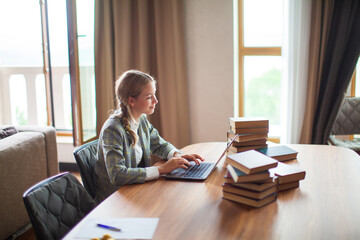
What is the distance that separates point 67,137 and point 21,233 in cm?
197

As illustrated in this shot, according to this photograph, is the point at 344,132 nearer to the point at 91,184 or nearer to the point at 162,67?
the point at 162,67

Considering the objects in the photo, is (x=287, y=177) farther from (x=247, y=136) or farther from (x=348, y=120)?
(x=348, y=120)

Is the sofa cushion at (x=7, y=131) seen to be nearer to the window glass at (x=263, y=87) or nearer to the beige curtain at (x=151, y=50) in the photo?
the beige curtain at (x=151, y=50)

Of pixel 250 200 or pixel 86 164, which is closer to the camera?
pixel 250 200

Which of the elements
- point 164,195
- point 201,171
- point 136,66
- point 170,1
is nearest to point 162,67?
point 136,66

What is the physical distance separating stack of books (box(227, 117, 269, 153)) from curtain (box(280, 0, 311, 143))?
160 cm

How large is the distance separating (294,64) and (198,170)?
6.24 ft

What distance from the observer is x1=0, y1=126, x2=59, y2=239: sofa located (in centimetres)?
234

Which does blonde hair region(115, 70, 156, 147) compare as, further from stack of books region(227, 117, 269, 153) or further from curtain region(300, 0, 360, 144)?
curtain region(300, 0, 360, 144)

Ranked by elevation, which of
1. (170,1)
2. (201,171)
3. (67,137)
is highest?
(170,1)

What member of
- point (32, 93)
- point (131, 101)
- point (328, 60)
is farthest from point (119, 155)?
point (32, 93)

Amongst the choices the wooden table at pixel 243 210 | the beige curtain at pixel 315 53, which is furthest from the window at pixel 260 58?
the wooden table at pixel 243 210

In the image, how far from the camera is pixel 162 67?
3.42 m

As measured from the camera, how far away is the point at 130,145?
70.1 inches
